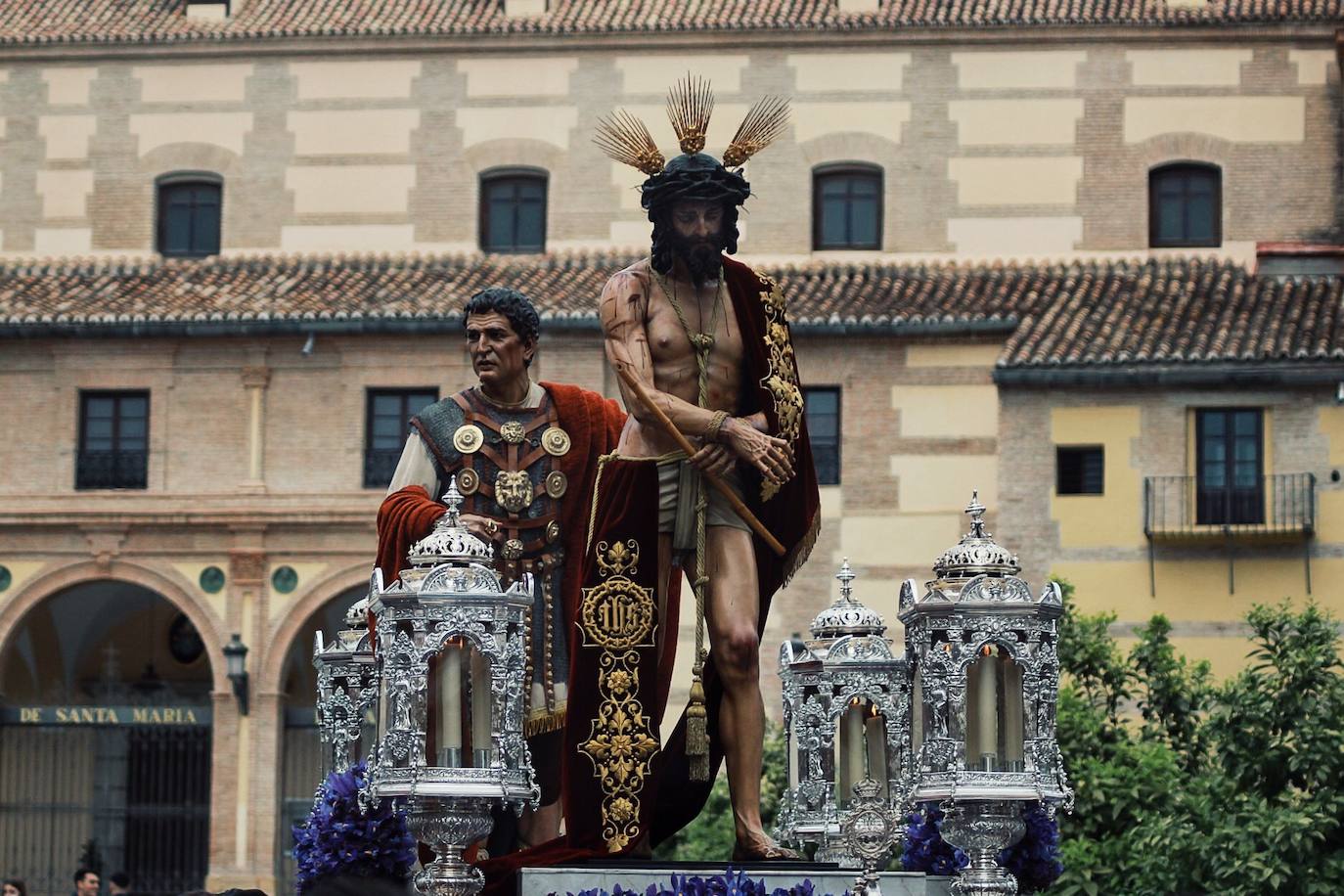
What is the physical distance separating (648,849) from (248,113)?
30.2 m

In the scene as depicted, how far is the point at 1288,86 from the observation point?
3962 cm

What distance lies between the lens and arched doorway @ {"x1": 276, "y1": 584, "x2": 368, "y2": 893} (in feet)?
128

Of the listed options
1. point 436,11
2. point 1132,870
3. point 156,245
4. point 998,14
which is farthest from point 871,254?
point 1132,870

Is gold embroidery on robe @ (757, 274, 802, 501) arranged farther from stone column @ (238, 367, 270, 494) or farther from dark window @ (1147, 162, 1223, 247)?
dark window @ (1147, 162, 1223, 247)

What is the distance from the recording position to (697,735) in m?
12.4

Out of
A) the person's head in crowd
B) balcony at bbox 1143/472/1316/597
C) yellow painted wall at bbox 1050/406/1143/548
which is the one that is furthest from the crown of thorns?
yellow painted wall at bbox 1050/406/1143/548

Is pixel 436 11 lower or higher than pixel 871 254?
higher

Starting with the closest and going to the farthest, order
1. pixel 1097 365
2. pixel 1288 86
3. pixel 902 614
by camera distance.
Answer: pixel 902 614
pixel 1097 365
pixel 1288 86

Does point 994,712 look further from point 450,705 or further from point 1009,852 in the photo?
point 450,705

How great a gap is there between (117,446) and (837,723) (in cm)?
2671

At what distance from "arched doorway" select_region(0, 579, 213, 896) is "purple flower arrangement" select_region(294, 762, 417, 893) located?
88.6ft

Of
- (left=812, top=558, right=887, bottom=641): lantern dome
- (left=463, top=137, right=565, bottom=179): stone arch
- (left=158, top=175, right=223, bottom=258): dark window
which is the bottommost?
(left=812, top=558, right=887, bottom=641): lantern dome

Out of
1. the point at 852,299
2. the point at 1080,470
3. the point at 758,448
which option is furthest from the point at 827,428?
the point at 758,448

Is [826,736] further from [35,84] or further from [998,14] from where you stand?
[35,84]
